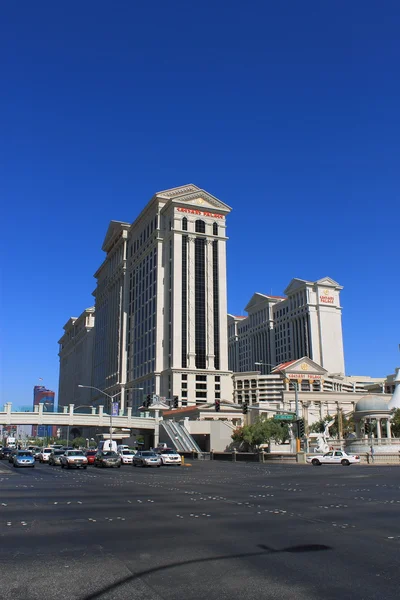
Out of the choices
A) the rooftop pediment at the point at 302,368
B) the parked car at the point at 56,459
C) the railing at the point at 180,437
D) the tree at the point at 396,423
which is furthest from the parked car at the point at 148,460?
the rooftop pediment at the point at 302,368

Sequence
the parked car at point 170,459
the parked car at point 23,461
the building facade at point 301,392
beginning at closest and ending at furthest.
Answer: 1. the parked car at point 23,461
2. the parked car at point 170,459
3. the building facade at point 301,392

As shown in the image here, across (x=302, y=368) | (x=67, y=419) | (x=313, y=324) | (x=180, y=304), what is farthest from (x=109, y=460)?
(x=313, y=324)

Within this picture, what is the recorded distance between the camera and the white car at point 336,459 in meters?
48.0

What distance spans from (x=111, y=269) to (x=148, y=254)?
40.7 m

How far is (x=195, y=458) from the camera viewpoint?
240 feet

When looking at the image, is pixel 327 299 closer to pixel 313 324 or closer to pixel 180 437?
pixel 313 324

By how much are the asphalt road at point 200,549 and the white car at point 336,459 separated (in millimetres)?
31334

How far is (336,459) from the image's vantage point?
159ft

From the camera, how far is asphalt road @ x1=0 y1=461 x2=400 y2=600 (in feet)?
24.5

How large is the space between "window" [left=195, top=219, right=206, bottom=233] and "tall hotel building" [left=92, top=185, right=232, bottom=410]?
23cm

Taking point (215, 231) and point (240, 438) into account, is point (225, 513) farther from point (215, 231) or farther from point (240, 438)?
point (215, 231)

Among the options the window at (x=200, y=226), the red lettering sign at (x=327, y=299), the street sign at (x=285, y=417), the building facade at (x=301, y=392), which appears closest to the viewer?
the street sign at (x=285, y=417)

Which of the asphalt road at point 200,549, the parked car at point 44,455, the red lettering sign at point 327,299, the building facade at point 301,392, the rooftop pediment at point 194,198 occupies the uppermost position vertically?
the rooftop pediment at point 194,198

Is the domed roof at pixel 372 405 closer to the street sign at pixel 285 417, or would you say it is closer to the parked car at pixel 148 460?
the street sign at pixel 285 417
